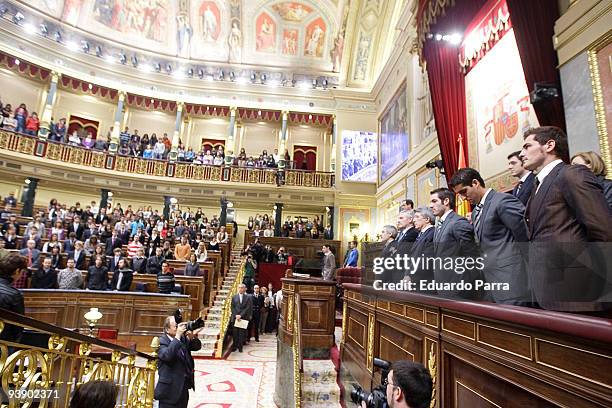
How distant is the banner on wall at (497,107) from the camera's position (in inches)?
181

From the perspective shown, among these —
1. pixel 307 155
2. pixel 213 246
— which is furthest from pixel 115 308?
pixel 307 155

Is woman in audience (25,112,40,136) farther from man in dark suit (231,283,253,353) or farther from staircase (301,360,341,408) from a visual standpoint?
staircase (301,360,341,408)

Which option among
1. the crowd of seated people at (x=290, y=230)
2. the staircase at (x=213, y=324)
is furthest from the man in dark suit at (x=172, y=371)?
the crowd of seated people at (x=290, y=230)

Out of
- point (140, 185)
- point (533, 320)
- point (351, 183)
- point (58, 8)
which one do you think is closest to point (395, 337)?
point (533, 320)

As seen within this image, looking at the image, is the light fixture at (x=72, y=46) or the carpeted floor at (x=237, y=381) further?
the light fixture at (x=72, y=46)

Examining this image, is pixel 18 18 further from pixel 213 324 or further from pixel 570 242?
pixel 570 242

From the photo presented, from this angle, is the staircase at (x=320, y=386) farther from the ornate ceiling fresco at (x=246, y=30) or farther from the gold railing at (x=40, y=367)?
the ornate ceiling fresco at (x=246, y=30)

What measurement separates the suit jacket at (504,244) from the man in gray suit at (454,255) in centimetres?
12

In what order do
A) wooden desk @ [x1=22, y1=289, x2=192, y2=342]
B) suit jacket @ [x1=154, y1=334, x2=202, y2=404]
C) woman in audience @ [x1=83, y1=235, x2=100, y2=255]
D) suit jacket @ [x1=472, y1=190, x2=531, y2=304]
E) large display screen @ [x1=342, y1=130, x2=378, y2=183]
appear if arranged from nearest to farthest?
suit jacket @ [x1=472, y1=190, x2=531, y2=304] < suit jacket @ [x1=154, y1=334, x2=202, y2=404] < wooden desk @ [x1=22, y1=289, x2=192, y2=342] < woman in audience @ [x1=83, y1=235, x2=100, y2=255] < large display screen @ [x1=342, y1=130, x2=378, y2=183]

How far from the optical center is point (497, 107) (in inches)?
201

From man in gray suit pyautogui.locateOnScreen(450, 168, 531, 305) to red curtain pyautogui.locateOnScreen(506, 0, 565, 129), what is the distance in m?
2.41

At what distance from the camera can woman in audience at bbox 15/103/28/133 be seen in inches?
468

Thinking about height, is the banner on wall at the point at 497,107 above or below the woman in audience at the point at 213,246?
above

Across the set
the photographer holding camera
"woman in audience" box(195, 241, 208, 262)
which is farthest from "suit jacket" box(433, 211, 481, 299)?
"woman in audience" box(195, 241, 208, 262)
